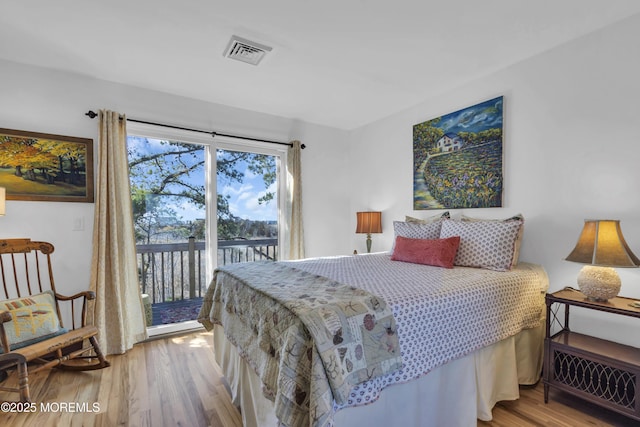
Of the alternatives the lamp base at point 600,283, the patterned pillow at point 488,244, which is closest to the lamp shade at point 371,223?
the patterned pillow at point 488,244

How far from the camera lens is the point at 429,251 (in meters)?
2.37

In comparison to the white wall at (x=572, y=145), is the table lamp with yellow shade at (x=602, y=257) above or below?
below

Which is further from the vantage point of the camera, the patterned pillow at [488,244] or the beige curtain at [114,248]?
the beige curtain at [114,248]

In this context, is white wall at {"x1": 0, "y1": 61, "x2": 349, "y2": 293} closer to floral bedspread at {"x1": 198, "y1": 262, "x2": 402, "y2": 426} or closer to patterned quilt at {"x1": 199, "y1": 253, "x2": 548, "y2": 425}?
patterned quilt at {"x1": 199, "y1": 253, "x2": 548, "y2": 425}

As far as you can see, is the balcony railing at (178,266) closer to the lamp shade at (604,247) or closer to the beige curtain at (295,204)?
the beige curtain at (295,204)

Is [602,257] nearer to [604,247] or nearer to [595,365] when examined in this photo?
[604,247]

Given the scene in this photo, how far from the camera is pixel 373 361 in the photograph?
1.26 m

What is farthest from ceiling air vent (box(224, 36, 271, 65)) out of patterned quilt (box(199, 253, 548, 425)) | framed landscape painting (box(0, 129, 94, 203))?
patterned quilt (box(199, 253, 548, 425))

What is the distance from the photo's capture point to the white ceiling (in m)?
1.83

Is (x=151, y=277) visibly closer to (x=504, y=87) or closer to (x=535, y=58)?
(x=504, y=87)

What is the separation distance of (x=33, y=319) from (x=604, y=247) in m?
3.73

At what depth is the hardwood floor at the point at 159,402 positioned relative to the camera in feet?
5.74

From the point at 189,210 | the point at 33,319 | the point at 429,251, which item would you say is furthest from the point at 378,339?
the point at 189,210

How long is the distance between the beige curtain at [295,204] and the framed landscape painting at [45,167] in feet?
6.61
